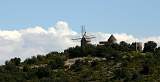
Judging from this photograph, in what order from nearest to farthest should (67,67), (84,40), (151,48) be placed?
(67,67)
(151,48)
(84,40)

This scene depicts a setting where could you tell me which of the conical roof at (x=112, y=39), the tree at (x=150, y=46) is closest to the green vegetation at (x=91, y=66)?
the tree at (x=150, y=46)

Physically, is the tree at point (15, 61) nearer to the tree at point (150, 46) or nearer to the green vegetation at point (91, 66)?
the green vegetation at point (91, 66)

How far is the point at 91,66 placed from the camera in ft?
443

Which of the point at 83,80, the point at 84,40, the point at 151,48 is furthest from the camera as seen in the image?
the point at 84,40

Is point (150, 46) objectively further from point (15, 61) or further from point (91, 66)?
point (15, 61)

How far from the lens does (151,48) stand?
159250 mm

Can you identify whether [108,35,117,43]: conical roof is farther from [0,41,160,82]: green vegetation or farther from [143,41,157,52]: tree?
[143,41,157,52]: tree

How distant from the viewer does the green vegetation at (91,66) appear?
396 feet

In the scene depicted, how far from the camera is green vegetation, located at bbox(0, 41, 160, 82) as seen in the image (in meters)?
121

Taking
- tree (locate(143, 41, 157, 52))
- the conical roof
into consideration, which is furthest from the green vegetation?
the conical roof

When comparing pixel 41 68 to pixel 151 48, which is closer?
pixel 41 68

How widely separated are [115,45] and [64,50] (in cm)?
1328

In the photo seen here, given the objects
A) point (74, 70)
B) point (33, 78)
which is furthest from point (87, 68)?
point (33, 78)

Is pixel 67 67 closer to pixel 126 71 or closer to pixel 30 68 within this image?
pixel 30 68
